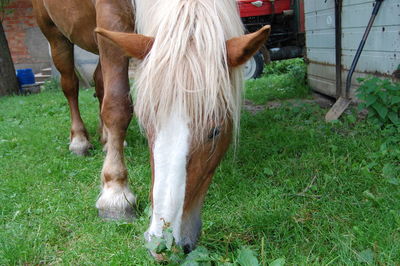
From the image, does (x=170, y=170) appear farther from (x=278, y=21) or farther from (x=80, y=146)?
(x=278, y=21)

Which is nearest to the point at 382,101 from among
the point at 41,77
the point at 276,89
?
the point at 276,89

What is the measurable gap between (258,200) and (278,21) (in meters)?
6.19

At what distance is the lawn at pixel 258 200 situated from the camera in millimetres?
1897

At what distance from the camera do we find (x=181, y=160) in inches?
61.4

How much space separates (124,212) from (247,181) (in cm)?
88

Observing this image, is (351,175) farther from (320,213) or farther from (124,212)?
(124,212)

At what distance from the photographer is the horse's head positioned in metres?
1.57

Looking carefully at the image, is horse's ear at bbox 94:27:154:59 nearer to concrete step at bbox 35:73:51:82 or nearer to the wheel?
the wheel

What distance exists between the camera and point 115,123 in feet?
A: 8.11

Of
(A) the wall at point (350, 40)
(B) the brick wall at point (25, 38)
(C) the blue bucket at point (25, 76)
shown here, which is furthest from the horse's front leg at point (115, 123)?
(B) the brick wall at point (25, 38)

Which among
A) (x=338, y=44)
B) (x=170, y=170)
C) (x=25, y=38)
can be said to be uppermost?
(x=25, y=38)

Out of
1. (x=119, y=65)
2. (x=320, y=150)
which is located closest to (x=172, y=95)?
(x=119, y=65)

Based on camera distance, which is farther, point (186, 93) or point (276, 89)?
point (276, 89)

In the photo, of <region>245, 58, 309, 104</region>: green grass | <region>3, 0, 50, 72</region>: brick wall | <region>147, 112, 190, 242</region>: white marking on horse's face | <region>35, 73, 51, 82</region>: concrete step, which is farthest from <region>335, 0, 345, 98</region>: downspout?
<region>3, 0, 50, 72</region>: brick wall
